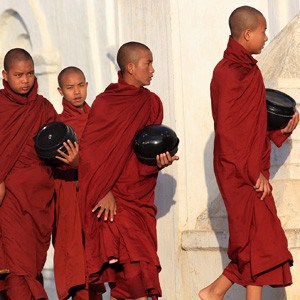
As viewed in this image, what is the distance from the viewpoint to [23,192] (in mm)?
9156

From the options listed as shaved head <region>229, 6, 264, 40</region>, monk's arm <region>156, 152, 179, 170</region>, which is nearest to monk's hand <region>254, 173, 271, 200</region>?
monk's arm <region>156, 152, 179, 170</region>

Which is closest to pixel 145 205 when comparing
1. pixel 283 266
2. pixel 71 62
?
pixel 283 266

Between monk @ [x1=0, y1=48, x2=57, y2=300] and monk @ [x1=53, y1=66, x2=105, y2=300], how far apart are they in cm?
22

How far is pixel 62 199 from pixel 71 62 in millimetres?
2648

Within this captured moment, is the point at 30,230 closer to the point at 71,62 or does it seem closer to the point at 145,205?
the point at 145,205

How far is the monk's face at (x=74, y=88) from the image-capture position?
32.2ft

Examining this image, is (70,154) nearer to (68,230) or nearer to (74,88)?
(68,230)

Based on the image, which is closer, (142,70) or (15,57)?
(142,70)

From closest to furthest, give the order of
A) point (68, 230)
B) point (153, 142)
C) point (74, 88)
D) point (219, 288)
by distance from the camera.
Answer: point (219, 288) < point (153, 142) < point (68, 230) < point (74, 88)

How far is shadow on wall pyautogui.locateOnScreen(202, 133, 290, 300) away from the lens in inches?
370

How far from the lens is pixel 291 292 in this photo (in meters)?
9.16

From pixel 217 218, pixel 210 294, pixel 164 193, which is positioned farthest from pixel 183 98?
pixel 210 294

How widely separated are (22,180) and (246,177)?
1528 mm

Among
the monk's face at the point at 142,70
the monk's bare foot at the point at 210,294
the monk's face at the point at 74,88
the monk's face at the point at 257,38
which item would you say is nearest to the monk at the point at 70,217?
the monk's face at the point at 74,88
